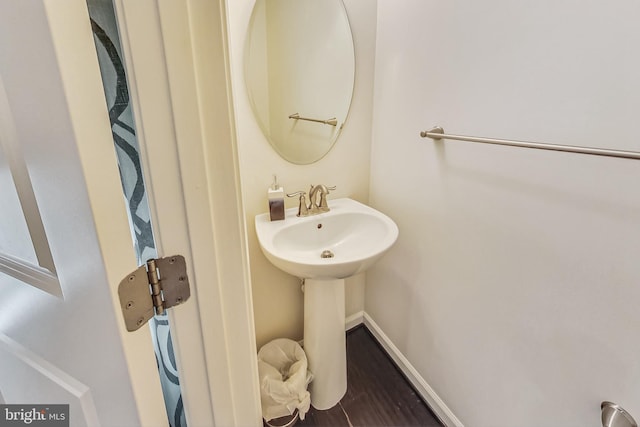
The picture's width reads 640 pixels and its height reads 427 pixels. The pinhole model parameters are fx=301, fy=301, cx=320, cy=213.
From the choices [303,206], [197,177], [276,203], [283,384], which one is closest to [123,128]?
[197,177]

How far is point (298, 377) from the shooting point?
1.25m

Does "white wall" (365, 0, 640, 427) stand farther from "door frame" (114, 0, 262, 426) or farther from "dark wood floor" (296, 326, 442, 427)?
"door frame" (114, 0, 262, 426)

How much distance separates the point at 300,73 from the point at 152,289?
1117 millimetres

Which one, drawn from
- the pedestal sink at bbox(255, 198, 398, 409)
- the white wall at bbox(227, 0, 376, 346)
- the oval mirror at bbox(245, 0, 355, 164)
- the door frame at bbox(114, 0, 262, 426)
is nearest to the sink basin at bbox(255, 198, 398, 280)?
the pedestal sink at bbox(255, 198, 398, 409)

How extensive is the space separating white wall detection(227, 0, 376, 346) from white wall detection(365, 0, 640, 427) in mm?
99

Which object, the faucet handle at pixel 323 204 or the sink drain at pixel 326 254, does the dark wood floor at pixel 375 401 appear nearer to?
the sink drain at pixel 326 254

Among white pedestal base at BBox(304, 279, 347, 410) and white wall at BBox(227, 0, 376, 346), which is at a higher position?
white wall at BBox(227, 0, 376, 346)

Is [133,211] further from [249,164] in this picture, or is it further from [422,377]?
[422,377]

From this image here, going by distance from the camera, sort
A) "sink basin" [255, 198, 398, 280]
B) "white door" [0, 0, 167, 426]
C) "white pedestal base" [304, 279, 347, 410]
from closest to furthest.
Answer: "white door" [0, 0, 167, 426] < "sink basin" [255, 198, 398, 280] < "white pedestal base" [304, 279, 347, 410]

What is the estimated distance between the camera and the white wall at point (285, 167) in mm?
1174

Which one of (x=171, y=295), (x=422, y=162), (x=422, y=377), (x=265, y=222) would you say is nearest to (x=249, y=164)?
(x=265, y=222)

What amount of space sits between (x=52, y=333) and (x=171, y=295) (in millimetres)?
199

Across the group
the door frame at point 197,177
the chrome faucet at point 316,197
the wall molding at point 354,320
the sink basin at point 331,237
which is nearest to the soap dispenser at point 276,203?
the sink basin at point 331,237

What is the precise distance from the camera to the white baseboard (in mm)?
1260
